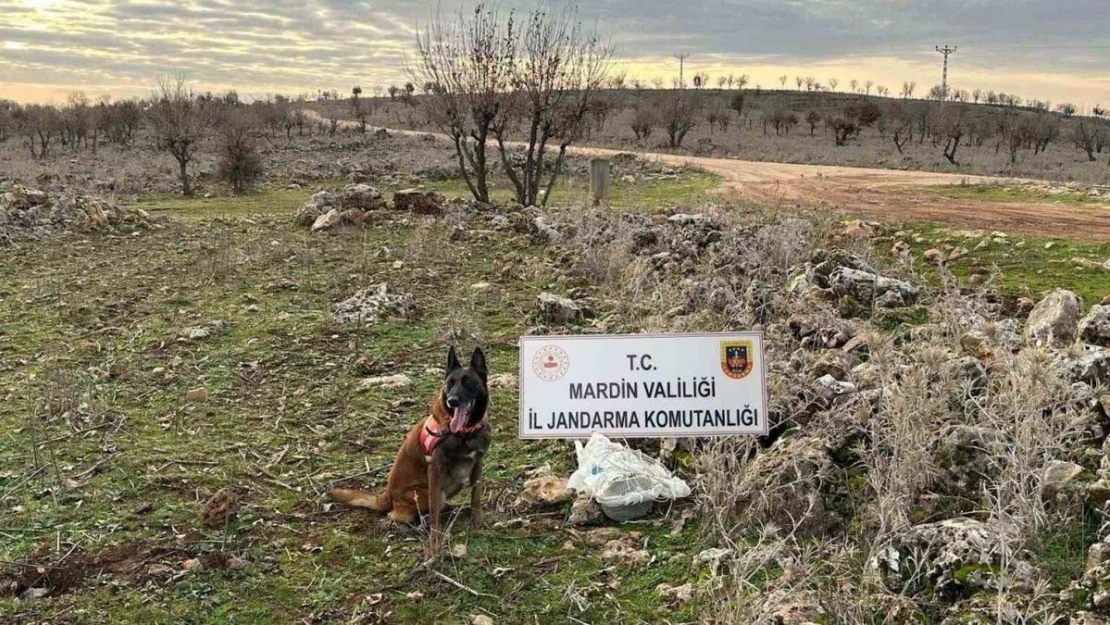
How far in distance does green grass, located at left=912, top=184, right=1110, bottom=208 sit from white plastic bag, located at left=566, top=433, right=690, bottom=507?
12.6m

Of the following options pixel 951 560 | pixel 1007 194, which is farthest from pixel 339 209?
pixel 1007 194

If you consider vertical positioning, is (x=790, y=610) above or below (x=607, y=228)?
below

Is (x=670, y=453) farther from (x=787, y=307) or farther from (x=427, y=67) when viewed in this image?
(x=427, y=67)

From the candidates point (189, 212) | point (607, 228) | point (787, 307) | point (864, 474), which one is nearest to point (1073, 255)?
point (787, 307)

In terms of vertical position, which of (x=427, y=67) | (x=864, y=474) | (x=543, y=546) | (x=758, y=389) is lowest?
(x=543, y=546)

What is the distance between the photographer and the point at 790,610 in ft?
8.80

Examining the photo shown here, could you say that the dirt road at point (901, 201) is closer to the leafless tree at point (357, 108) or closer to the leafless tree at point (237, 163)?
the leafless tree at point (237, 163)

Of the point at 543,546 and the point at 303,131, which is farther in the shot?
the point at 303,131

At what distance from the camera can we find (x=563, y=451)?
4.37m

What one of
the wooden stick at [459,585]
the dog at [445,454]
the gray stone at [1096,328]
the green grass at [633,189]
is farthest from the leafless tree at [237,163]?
the gray stone at [1096,328]

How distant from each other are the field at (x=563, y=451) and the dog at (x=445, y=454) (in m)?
0.11

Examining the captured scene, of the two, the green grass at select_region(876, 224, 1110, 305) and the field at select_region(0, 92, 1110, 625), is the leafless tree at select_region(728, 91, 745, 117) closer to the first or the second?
the green grass at select_region(876, 224, 1110, 305)

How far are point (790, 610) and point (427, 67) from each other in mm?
13700

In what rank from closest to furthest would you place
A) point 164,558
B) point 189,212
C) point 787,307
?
point 164,558, point 787,307, point 189,212
